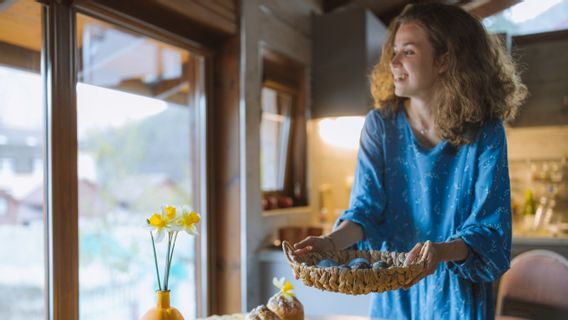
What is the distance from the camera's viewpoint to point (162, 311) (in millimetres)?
1260

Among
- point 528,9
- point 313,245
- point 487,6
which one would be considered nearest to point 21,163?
point 313,245

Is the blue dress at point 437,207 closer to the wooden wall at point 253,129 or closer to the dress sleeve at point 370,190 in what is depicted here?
the dress sleeve at point 370,190

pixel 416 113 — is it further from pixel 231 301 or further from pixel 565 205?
pixel 565 205

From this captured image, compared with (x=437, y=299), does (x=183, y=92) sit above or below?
above

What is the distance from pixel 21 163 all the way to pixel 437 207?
1371 mm

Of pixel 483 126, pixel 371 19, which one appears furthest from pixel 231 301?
pixel 371 19

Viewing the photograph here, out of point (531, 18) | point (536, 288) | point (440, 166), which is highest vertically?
point (531, 18)

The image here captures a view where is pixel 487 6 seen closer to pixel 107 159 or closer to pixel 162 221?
pixel 107 159

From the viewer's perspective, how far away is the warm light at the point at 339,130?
3504 millimetres

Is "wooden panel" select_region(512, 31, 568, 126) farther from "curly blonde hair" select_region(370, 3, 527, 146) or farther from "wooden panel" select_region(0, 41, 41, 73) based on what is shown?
"wooden panel" select_region(0, 41, 41, 73)

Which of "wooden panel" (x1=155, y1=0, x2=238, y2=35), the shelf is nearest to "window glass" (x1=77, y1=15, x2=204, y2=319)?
"wooden panel" (x1=155, y1=0, x2=238, y2=35)

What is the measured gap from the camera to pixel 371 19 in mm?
3314

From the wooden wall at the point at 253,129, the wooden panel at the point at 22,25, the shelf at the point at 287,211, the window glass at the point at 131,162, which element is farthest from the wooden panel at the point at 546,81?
the wooden panel at the point at 22,25

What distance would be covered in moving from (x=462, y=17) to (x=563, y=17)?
2.85 meters
